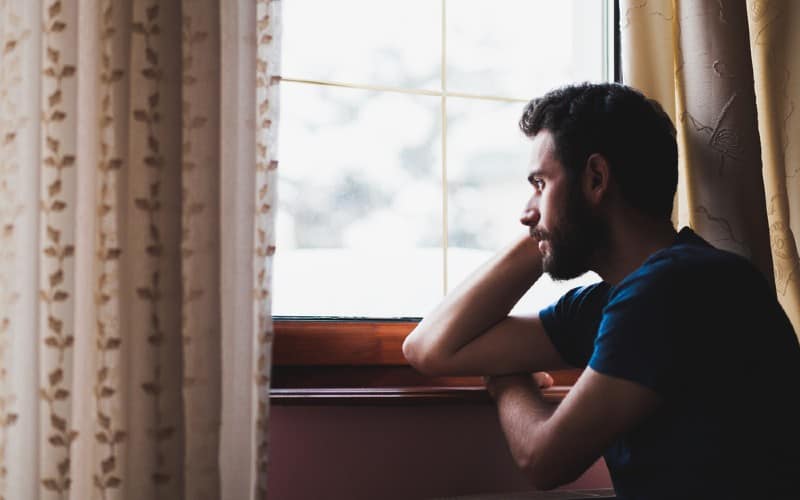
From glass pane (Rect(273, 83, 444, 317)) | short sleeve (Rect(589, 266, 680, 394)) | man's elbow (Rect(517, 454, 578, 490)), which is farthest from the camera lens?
glass pane (Rect(273, 83, 444, 317))

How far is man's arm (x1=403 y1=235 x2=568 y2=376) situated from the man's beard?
16 centimetres

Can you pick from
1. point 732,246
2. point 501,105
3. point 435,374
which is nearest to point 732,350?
point 732,246

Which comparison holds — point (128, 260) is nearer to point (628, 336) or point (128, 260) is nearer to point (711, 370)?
point (628, 336)

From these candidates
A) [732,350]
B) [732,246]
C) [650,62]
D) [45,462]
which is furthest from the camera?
[650,62]

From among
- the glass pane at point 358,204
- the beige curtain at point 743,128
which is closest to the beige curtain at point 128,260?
the glass pane at point 358,204

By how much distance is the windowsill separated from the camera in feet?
5.56

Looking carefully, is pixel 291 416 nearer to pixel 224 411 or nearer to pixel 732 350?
pixel 224 411

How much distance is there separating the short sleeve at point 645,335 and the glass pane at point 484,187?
2.64 feet

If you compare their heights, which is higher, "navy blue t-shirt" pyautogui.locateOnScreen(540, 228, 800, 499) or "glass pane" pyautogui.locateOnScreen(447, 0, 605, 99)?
"glass pane" pyautogui.locateOnScreen(447, 0, 605, 99)

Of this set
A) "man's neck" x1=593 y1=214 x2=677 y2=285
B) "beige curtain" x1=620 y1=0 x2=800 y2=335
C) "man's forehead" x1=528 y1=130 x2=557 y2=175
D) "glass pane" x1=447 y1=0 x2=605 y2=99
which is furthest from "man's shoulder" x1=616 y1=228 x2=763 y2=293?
→ "glass pane" x1=447 y1=0 x2=605 y2=99

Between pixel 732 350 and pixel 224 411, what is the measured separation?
2.91ft

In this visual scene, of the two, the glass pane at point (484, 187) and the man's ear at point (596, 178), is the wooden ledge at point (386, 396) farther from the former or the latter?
the man's ear at point (596, 178)

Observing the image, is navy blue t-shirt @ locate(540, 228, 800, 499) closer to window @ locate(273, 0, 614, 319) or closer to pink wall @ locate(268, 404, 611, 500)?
pink wall @ locate(268, 404, 611, 500)

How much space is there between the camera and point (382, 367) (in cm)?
180
